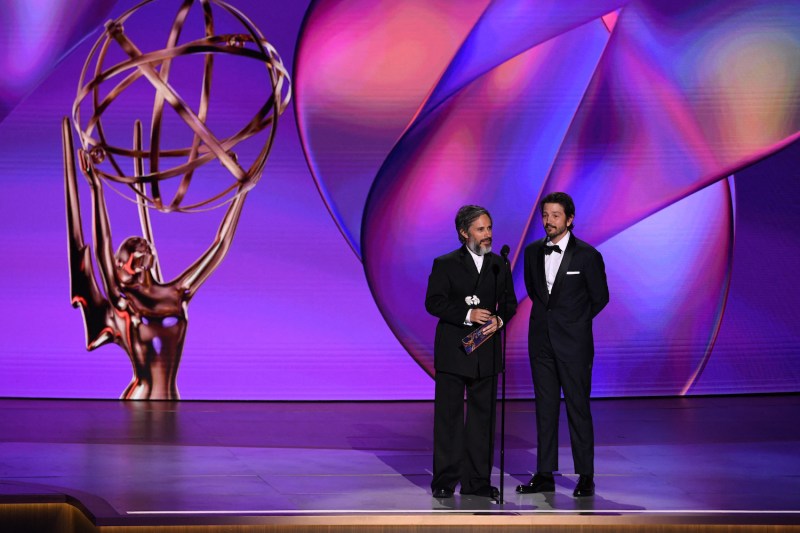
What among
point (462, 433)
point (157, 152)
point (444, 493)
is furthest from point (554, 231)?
point (157, 152)

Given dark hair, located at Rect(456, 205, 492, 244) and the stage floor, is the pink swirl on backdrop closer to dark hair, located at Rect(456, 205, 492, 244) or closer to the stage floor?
the stage floor

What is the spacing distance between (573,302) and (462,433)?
80cm

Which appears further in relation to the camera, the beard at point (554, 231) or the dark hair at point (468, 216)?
the beard at point (554, 231)

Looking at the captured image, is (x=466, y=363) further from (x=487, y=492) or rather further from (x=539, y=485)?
(x=539, y=485)

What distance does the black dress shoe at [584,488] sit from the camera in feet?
17.8

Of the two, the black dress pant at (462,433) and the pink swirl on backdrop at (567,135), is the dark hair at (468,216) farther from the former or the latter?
the pink swirl on backdrop at (567,135)

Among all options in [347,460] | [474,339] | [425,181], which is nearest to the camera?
[474,339]

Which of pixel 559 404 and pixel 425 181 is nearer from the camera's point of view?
pixel 559 404

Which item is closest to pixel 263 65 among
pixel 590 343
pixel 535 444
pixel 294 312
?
pixel 294 312

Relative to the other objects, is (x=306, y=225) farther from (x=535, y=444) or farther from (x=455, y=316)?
(x=455, y=316)

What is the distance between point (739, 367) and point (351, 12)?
3947 millimetres

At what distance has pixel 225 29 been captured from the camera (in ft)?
27.6

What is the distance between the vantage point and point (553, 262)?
5555mm

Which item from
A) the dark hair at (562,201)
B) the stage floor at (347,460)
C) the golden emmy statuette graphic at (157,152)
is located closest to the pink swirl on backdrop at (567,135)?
the golden emmy statuette graphic at (157,152)
